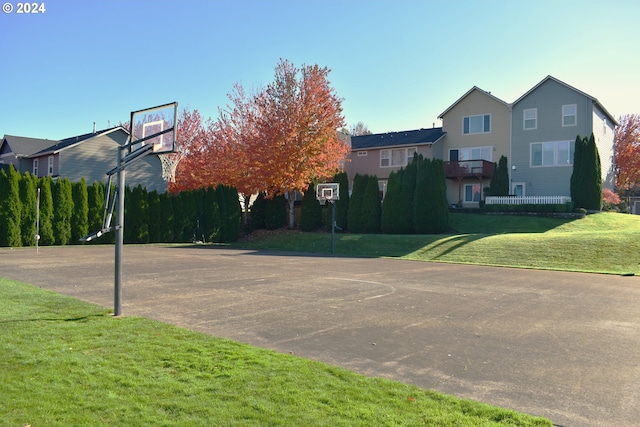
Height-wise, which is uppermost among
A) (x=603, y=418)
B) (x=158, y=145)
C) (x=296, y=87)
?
(x=296, y=87)

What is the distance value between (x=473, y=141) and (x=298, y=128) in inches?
567

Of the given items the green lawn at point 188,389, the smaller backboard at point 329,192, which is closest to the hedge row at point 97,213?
the smaller backboard at point 329,192

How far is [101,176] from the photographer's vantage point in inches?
1358

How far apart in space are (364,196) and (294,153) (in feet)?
16.8

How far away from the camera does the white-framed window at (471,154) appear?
113ft

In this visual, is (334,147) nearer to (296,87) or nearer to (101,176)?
(296,87)

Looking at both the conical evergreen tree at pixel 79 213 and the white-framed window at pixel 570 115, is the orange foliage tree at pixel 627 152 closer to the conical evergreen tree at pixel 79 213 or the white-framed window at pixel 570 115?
the white-framed window at pixel 570 115

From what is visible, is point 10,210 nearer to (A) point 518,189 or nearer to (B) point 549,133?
(A) point 518,189

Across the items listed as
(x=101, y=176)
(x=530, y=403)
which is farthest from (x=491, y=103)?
(x=530, y=403)

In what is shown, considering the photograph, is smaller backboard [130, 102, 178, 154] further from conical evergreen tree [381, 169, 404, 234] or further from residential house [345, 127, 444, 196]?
residential house [345, 127, 444, 196]

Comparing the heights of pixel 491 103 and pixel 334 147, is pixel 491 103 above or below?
above

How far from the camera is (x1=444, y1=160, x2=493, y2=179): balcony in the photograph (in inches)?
1290

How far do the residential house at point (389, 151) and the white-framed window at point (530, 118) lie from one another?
6.04 meters

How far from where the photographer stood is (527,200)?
3025cm
